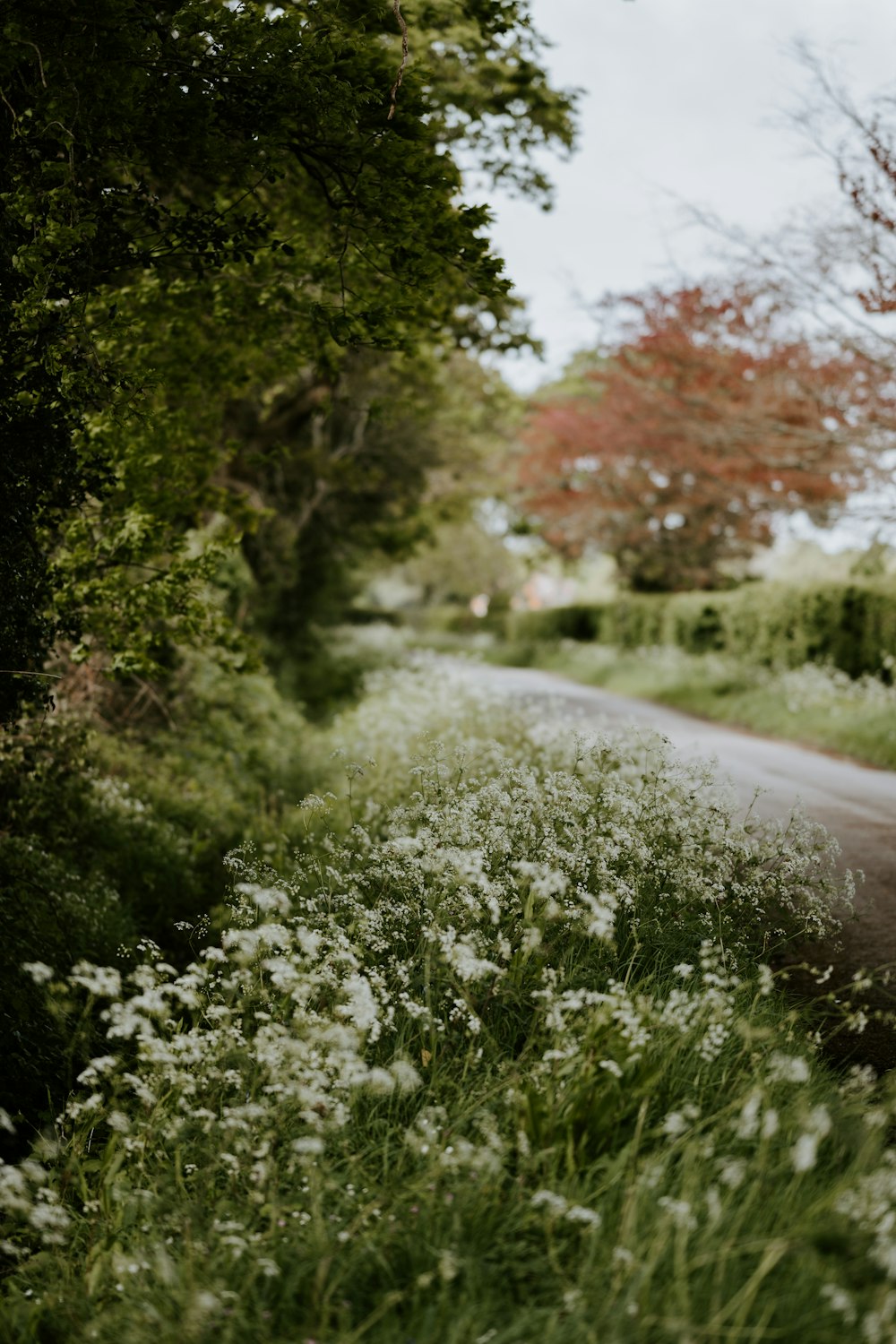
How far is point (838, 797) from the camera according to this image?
905 centimetres

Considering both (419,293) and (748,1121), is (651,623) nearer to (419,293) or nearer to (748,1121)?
(419,293)

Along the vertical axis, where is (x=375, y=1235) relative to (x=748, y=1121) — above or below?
below

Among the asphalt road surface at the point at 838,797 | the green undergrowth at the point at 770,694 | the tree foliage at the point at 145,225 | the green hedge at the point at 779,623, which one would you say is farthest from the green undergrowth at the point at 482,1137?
the green hedge at the point at 779,623

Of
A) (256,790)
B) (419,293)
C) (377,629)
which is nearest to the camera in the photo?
(419,293)

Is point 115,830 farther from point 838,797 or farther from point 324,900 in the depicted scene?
point 838,797

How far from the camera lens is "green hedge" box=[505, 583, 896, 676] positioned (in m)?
15.6

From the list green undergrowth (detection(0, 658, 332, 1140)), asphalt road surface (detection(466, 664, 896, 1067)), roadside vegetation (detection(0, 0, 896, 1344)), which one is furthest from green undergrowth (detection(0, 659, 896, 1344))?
green undergrowth (detection(0, 658, 332, 1140))

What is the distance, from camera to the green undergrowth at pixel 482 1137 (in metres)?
2.54

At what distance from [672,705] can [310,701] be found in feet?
25.2

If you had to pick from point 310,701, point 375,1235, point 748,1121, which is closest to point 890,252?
point 748,1121

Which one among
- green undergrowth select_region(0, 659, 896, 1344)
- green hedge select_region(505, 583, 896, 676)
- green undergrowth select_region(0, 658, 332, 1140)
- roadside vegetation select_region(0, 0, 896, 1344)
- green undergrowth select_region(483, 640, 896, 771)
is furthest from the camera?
green hedge select_region(505, 583, 896, 676)

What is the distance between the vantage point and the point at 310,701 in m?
19.4

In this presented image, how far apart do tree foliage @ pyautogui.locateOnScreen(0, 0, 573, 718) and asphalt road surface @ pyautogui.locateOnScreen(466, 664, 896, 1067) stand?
12.6 feet

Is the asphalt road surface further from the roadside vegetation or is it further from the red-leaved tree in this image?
the red-leaved tree
